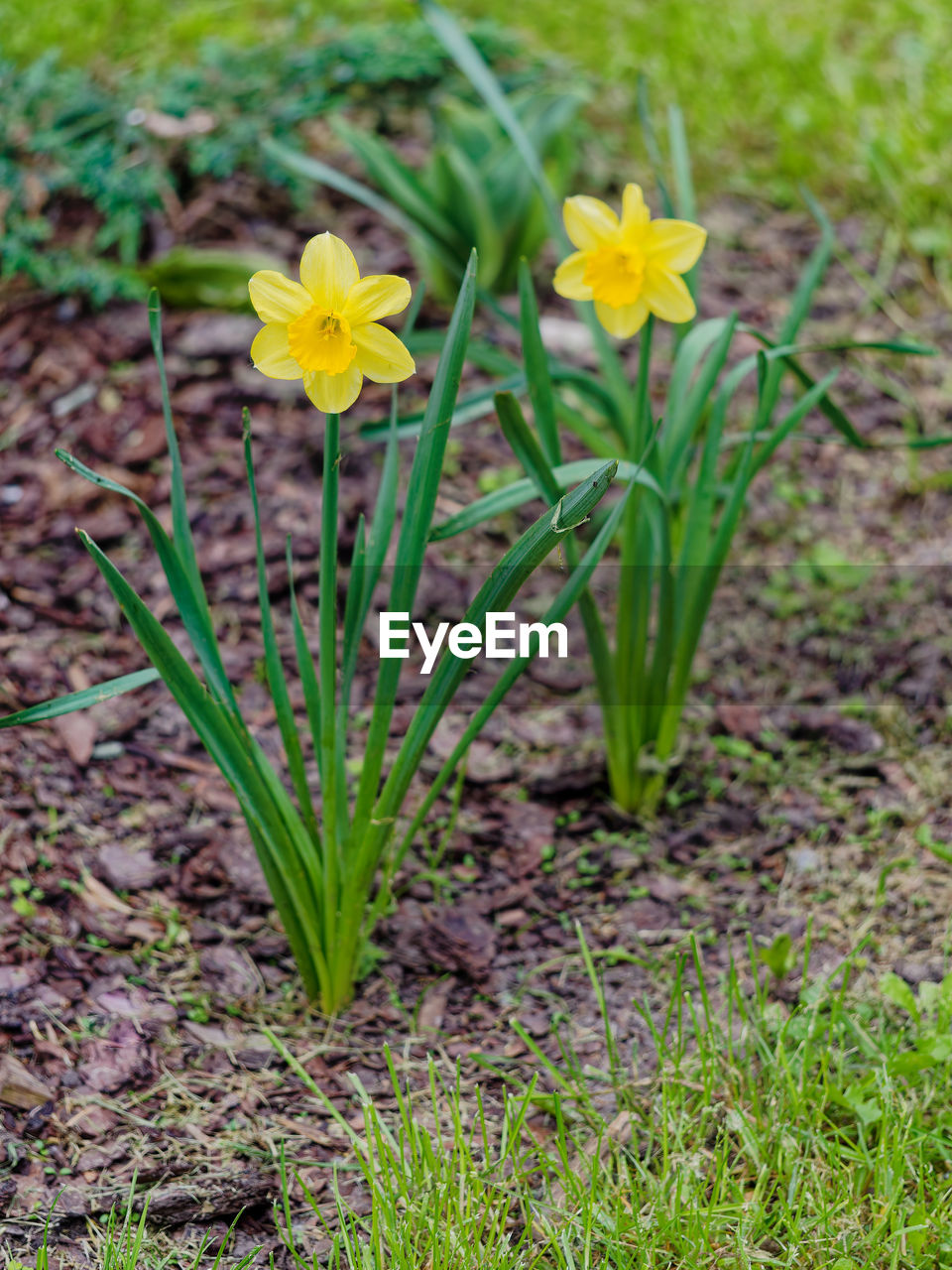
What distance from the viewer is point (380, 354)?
1343 millimetres

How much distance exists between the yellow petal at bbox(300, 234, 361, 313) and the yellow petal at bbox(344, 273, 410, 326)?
0.01 meters

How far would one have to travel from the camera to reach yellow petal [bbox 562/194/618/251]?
1.59m

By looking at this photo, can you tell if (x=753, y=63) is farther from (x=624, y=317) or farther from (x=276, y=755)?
(x=276, y=755)

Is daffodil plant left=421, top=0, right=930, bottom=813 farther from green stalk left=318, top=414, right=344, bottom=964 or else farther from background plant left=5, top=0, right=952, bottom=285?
background plant left=5, top=0, right=952, bottom=285

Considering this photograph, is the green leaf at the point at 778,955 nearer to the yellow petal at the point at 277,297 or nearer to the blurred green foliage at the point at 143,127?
the yellow petal at the point at 277,297

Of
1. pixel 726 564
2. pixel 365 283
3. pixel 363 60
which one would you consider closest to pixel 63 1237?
pixel 365 283

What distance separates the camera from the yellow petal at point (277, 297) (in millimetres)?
1327

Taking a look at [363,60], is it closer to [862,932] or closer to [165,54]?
[165,54]

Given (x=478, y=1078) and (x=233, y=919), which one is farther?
(x=233, y=919)

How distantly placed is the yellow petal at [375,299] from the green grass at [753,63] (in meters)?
2.27

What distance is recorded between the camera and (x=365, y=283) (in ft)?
4.27

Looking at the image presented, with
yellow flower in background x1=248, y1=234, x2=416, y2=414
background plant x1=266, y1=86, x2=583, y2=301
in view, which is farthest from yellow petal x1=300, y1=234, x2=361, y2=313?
background plant x1=266, y1=86, x2=583, y2=301

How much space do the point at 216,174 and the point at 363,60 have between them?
584mm

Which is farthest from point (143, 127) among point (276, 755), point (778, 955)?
point (778, 955)
